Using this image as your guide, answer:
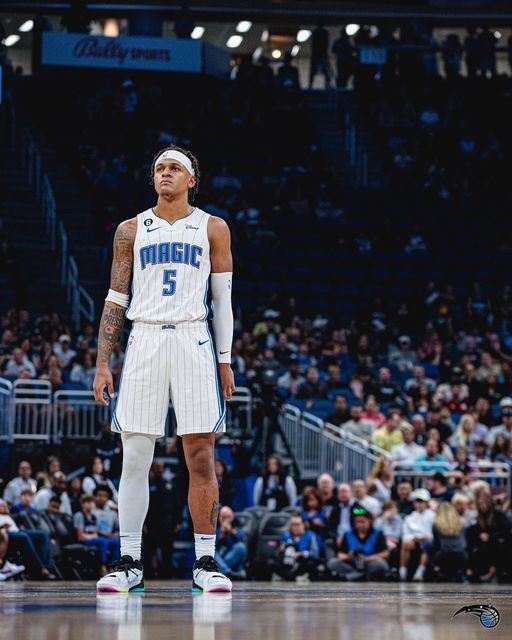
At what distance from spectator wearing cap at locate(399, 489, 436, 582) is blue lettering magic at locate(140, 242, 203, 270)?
8.06 meters

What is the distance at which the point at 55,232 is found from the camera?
2320 cm

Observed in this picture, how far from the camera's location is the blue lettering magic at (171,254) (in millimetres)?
6355

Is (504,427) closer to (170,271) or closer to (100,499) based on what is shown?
(100,499)

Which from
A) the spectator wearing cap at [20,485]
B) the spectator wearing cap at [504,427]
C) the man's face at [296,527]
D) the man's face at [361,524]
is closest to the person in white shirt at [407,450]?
the spectator wearing cap at [504,427]

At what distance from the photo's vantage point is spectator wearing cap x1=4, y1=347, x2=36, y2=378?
16.8 m

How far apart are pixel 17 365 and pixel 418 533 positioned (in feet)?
19.5

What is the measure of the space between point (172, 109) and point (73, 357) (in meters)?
10.5

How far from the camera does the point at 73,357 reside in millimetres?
17719

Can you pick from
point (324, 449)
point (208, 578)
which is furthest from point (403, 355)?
point (208, 578)

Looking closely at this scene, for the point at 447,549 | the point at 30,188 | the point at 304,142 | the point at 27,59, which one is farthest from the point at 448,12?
the point at 447,549

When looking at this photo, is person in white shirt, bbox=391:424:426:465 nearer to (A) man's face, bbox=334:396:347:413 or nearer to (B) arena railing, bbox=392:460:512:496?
(B) arena railing, bbox=392:460:512:496

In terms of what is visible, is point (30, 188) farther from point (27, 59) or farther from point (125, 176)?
point (27, 59)

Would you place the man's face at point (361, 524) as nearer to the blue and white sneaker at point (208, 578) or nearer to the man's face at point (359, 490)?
the man's face at point (359, 490)

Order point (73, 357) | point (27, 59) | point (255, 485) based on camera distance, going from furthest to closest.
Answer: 1. point (27, 59)
2. point (73, 357)
3. point (255, 485)
